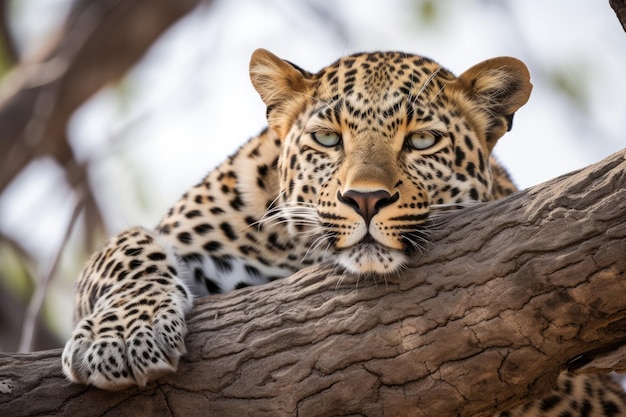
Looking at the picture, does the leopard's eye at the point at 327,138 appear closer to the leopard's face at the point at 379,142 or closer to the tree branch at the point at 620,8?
the leopard's face at the point at 379,142

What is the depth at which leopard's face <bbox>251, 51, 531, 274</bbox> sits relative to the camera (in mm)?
4992

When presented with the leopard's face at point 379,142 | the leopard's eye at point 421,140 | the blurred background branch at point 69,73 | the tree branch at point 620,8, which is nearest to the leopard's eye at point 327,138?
the leopard's face at point 379,142

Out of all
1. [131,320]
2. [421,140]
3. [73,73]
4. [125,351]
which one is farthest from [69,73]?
[125,351]

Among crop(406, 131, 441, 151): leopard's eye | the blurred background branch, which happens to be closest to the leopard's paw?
crop(406, 131, 441, 151): leopard's eye

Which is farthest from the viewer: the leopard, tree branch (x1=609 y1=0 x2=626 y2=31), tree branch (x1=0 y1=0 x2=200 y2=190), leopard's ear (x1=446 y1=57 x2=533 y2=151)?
tree branch (x1=0 y1=0 x2=200 y2=190)

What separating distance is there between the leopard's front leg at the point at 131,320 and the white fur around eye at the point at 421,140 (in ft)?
5.02

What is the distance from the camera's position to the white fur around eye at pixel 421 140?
5.57 m

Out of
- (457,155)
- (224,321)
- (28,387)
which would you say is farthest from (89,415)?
(457,155)

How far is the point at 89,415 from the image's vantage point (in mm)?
5051

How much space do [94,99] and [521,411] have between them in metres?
6.30

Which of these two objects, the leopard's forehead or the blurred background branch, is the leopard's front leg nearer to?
the leopard's forehead

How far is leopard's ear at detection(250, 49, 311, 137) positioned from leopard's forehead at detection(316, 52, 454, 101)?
138 millimetres

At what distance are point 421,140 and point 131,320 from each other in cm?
187

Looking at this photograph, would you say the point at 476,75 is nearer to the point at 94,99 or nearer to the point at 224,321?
the point at 224,321
